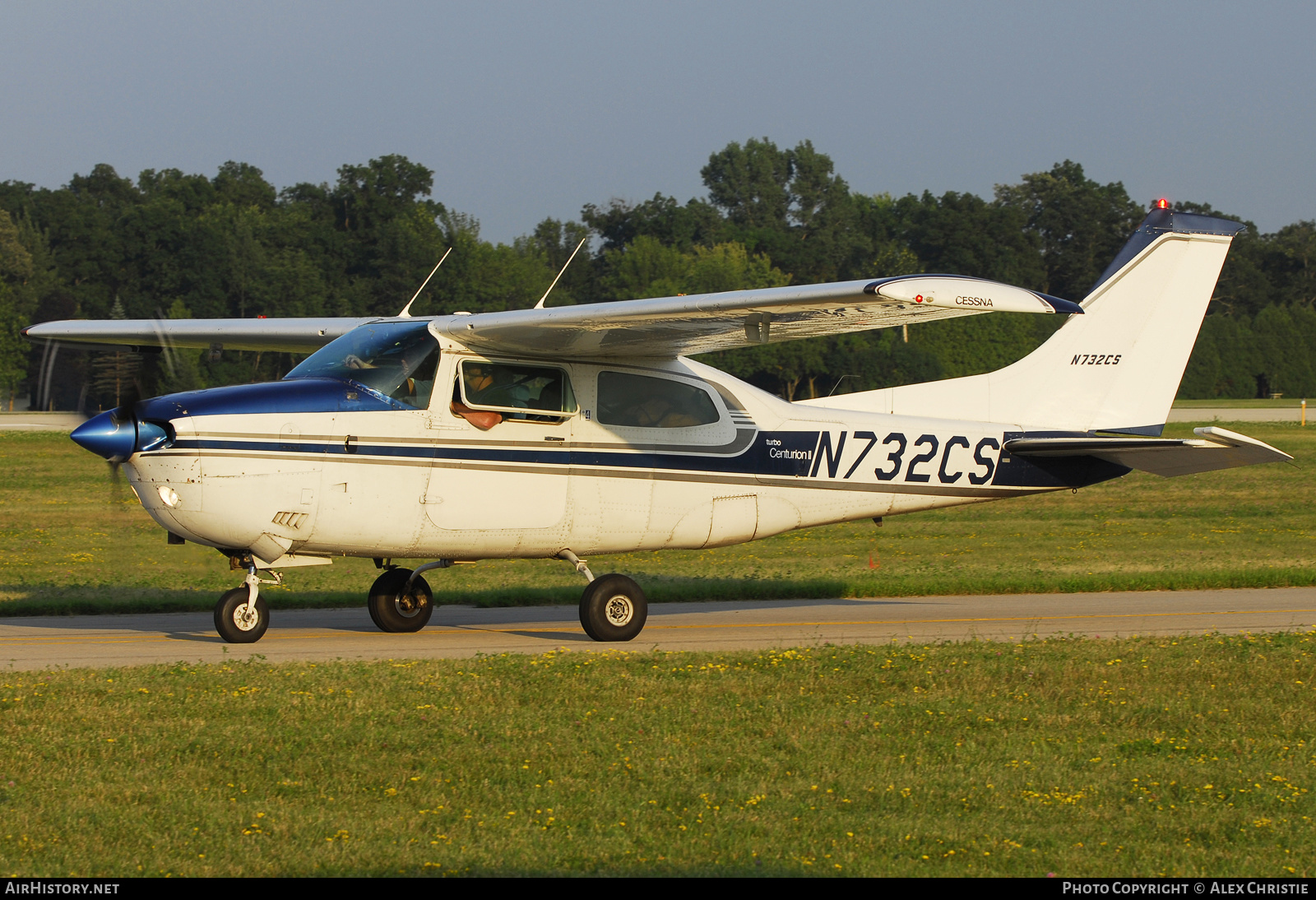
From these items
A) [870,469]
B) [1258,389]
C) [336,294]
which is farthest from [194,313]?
[1258,389]

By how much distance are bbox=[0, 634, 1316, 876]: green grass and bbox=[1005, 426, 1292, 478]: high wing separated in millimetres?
2687

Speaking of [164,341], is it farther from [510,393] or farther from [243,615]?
[510,393]

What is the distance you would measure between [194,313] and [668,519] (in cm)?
4494

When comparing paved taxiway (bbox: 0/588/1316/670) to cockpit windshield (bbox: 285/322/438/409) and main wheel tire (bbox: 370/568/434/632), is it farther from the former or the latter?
cockpit windshield (bbox: 285/322/438/409)

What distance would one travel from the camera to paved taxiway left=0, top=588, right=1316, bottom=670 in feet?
34.7

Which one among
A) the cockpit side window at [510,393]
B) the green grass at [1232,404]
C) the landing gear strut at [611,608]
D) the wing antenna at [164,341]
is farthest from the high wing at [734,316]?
the green grass at [1232,404]

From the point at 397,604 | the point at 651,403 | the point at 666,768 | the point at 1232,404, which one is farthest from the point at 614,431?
the point at 1232,404

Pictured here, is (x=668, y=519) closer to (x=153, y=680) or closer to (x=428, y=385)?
(x=428, y=385)

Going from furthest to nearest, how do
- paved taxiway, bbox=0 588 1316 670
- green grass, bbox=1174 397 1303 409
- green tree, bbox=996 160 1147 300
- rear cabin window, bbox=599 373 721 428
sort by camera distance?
green tree, bbox=996 160 1147 300, green grass, bbox=1174 397 1303 409, rear cabin window, bbox=599 373 721 428, paved taxiway, bbox=0 588 1316 670

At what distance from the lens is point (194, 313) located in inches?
2047

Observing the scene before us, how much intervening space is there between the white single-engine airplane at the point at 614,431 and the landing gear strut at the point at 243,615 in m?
0.02

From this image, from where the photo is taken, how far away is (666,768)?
6641mm

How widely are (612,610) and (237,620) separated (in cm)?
313

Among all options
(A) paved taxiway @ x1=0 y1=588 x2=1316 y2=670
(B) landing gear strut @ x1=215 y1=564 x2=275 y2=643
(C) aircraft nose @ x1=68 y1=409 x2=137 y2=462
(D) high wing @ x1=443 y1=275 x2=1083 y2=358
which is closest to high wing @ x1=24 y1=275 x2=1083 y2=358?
(D) high wing @ x1=443 y1=275 x2=1083 y2=358
